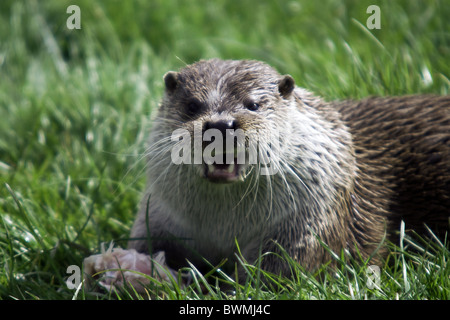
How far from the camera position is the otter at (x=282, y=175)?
9.20ft

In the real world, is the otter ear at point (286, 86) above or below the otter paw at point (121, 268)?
above

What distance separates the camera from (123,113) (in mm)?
4172

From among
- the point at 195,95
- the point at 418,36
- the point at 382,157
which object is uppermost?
the point at 418,36

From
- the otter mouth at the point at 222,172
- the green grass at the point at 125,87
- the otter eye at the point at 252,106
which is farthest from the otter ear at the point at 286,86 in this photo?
the green grass at the point at 125,87

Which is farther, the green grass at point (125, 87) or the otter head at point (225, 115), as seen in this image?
the green grass at point (125, 87)

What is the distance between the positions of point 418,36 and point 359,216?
184 cm

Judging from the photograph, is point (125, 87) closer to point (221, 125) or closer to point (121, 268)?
point (121, 268)

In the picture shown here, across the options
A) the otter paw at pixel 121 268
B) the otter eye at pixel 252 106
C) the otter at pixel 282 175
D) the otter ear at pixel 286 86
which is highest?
the otter ear at pixel 286 86

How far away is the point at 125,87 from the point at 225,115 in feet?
6.06

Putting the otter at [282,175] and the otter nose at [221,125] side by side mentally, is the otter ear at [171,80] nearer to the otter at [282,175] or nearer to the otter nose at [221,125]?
the otter at [282,175]

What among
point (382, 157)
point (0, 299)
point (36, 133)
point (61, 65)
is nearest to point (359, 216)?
point (382, 157)

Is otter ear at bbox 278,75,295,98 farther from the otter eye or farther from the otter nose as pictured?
the otter nose
